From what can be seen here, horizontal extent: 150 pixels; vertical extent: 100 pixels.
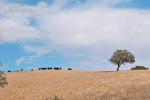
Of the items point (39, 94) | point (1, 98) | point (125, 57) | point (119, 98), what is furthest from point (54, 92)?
point (125, 57)

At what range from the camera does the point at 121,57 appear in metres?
103

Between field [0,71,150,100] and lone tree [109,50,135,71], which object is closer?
field [0,71,150,100]

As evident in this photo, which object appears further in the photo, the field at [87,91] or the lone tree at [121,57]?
the lone tree at [121,57]

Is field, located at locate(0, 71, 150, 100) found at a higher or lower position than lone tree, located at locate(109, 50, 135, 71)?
lower

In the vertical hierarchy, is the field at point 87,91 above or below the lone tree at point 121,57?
Result: below

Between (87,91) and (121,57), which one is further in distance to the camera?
(121,57)

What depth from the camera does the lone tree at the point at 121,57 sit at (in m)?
103

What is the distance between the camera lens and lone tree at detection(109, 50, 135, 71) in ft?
337

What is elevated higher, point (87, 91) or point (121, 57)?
point (121, 57)

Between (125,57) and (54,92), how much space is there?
49.8 meters

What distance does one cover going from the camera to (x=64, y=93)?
52.5 meters

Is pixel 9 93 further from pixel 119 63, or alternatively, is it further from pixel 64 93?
pixel 119 63

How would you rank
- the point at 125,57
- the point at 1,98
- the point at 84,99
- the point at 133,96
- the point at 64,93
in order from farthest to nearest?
1. the point at 125,57
2. the point at 1,98
3. the point at 64,93
4. the point at 84,99
5. the point at 133,96

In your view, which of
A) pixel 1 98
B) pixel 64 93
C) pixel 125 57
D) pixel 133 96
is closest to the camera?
pixel 133 96
